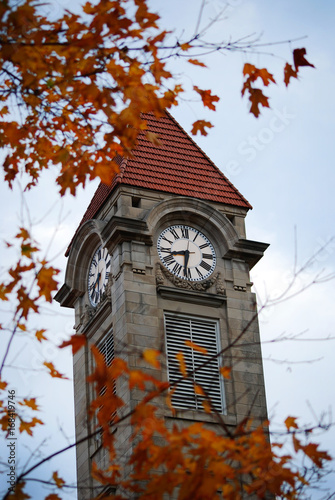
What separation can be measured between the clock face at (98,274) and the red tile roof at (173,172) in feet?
5.34

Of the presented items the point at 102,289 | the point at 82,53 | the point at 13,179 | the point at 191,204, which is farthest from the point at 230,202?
the point at 82,53

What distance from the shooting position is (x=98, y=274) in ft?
103

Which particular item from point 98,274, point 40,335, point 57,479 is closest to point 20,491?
point 57,479

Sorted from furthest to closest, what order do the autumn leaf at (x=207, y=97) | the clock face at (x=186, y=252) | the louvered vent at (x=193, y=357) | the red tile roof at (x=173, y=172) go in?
the red tile roof at (x=173, y=172), the clock face at (x=186, y=252), the louvered vent at (x=193, y=357), the autumn leaf at (x=207, y=97)

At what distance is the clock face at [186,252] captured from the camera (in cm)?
3025

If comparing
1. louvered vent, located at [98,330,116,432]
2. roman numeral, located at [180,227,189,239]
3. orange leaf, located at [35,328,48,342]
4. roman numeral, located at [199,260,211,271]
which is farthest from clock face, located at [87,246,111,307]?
orange leaf, located at [35,328,48,342]

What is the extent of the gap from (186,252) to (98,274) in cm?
289

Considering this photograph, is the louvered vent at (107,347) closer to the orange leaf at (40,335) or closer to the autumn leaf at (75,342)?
the orange leaf at (40,335)

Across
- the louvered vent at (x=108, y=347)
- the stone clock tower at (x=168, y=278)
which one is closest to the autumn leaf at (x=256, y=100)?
the stone clock tower at (x=168, y=278)

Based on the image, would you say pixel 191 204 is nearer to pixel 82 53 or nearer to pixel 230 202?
pixel 230 202

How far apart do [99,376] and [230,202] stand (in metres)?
22.2

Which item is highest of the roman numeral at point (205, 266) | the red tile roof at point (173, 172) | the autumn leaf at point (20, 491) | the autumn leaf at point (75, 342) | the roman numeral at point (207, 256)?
the red tile roof at point (173, 172)

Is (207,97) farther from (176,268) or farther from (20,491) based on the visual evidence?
(176,268)

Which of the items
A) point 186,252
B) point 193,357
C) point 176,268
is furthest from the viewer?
point 186,252
